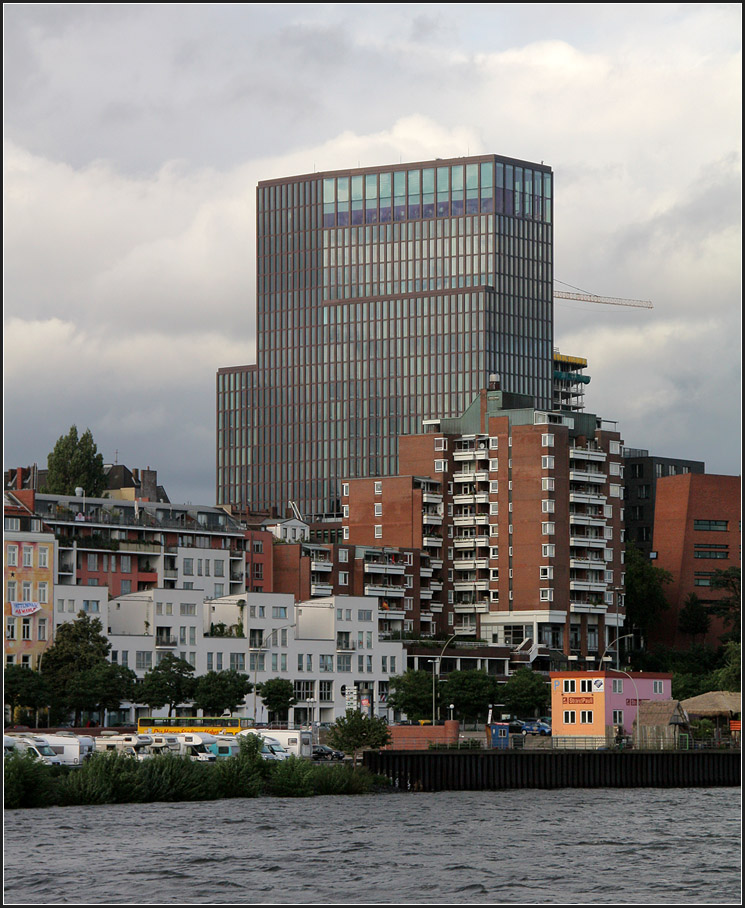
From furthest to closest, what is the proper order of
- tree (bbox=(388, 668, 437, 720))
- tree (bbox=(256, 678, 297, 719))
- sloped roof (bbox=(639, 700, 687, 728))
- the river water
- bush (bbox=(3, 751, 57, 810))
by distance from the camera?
tree (bbox=(388, 668, 437, 720)), tree (bbox=(256, 678, 297, 719)), sloped roof (bbox=(639, 700, 687, 728)), bush (bbox=(3, 751, 57, 810)), the river water

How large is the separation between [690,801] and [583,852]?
38.9m

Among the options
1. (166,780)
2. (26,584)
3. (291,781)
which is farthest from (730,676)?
(166,780)

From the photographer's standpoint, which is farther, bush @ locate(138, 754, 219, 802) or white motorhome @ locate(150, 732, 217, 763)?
white motorhome @ locate(150, 732, 217, 763)

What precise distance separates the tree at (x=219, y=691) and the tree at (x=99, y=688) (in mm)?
7416

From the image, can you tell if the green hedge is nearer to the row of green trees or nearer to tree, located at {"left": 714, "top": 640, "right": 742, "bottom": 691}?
the row of green trees

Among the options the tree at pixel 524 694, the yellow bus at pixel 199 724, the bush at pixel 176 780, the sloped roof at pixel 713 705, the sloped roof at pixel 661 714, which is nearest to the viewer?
the bush at pixel 176 780

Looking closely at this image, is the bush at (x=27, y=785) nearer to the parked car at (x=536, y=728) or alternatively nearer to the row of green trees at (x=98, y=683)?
the row of green trees at (x=98, y=683)

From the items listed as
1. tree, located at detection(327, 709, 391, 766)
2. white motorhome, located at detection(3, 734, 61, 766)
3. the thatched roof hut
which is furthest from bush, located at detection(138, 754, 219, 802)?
the thatched roof hut

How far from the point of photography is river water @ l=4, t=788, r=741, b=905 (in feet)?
199

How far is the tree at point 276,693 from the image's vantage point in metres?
174

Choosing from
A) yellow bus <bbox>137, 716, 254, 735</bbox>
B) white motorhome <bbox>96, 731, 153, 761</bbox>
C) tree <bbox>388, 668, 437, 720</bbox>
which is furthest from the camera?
tree <bbox>388, 668, 437, 720</bbox>

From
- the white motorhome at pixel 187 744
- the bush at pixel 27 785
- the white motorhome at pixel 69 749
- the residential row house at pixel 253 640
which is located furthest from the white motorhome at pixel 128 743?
the residential row house at pixel 253 640

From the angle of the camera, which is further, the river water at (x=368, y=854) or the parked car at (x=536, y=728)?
the parked car at (x=536, y=728)

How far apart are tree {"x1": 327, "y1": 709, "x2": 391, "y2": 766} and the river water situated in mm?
24398
